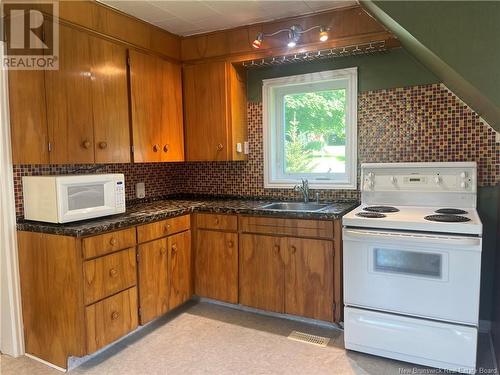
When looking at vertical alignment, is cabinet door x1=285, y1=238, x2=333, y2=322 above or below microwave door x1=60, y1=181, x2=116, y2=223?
below

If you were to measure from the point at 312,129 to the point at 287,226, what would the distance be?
1.02 meters

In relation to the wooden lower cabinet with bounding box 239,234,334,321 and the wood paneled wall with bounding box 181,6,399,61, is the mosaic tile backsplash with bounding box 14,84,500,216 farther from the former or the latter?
the wooden lower cabinet with bounding box 239,234,334,321

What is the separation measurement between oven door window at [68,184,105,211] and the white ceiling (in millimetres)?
1280

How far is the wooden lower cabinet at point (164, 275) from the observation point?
2.52 meters

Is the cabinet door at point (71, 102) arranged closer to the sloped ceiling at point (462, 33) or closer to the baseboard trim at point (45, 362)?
the baseboard trim at point (45, 362)

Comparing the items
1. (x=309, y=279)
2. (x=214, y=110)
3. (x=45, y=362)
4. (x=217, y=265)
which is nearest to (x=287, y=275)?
(x=309, y=279)

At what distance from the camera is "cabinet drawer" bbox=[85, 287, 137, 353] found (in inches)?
84.7

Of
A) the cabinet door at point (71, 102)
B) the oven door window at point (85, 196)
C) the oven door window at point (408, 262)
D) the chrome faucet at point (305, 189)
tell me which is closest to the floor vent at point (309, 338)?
the oven door window at point (408, 262)

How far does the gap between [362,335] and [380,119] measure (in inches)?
63.0

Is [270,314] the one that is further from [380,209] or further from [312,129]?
[312,129]

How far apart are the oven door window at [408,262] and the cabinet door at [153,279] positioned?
4.87 feet

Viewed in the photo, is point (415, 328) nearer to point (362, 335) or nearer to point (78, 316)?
point (362, 335)

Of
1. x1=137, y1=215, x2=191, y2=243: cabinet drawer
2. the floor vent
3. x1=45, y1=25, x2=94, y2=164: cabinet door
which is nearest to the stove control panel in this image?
the floor vent

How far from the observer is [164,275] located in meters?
2.71
